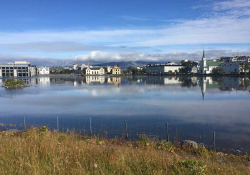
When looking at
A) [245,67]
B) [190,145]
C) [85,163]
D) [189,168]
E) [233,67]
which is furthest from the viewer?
[233,67]

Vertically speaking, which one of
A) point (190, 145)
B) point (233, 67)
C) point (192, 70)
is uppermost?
point (233, 67)

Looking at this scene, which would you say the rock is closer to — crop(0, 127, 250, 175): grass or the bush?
crop(0, 127, 250, 175): grass

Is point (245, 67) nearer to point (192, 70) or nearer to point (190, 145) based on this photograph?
point (192, 70)

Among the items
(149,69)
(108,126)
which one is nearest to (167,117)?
(108,126)

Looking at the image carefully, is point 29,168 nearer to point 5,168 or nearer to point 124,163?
point 5,168

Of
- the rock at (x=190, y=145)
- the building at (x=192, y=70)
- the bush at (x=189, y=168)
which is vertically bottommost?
the rock at (x=190, y=145)

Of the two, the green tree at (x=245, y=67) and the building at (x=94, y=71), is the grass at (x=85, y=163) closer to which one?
the green tree at (x=245, y=67)

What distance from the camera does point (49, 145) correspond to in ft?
14.9

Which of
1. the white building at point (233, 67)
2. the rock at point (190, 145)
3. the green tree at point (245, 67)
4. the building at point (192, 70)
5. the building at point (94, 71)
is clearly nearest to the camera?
the rock at point (190, 145)

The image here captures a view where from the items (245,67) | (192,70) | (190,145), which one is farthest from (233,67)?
(190,145)

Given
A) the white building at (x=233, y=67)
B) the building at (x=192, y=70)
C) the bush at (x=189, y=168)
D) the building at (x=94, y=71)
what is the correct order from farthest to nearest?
1. the building at (x=94, y=71)
2. the building at (x=192, y=70)
3. the white building at (x=233, y=67)
4. the bush at (x=189, y=168)

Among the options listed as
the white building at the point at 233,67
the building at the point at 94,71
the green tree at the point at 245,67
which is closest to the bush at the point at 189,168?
the green tree at the point at 245,67

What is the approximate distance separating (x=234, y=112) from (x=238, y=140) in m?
5.19

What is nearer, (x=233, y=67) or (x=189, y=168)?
(x=189, y=168)
